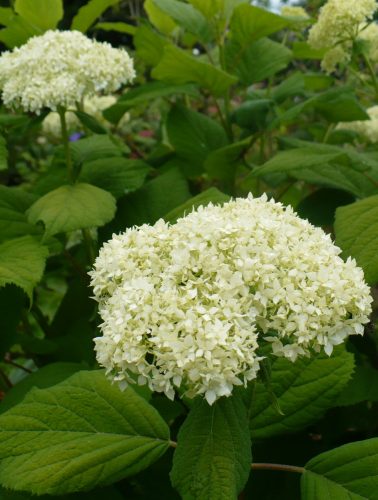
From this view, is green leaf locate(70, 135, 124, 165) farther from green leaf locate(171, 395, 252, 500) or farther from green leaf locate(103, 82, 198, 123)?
green leaf locate(171, 395, 252, 500)

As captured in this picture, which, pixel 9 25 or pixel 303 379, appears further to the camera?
pixel 9 25

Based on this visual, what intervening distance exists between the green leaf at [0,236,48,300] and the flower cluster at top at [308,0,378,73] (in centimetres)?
134

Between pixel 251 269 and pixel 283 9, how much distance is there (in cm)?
199

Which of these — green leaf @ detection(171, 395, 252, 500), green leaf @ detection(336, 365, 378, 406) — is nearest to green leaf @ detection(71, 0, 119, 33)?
green leaf @ detection(336, 365, 378, 406)

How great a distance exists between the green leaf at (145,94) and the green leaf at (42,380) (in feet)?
3.39

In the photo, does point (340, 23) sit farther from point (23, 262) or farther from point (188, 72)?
point (23, 262)

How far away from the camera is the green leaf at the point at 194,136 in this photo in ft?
8.85

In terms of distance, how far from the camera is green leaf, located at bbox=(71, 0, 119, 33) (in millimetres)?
2604

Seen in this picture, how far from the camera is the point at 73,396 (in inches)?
60.4

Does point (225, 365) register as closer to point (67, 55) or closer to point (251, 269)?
point (251, 269)

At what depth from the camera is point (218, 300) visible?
3.99 feet

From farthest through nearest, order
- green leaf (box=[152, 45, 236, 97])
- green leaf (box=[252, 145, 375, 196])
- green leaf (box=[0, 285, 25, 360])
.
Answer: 1. green leaf (box=[152, 45, 236, 97])
2. green leaf (box=[0, 285, 25, 360])
3. green leaf (box=[252, 145, 375, 196])

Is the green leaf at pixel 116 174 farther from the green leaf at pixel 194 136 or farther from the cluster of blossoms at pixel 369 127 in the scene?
the cluster of blossoms at pixel 369 127

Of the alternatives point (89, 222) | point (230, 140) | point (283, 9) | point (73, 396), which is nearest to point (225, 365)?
point (73, 396)
